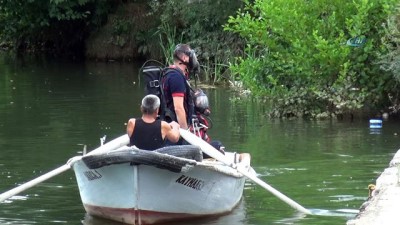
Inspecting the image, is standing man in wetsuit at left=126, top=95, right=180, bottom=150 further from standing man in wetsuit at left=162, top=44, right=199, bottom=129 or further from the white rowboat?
standing man in wetsuit at left=162, top=44, right=199, bottom=129

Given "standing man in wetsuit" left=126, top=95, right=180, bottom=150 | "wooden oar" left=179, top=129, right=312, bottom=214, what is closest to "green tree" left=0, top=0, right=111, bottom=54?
"wooden oar" left=179, top=129, right=312, bottom=214

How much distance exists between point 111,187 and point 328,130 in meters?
9.16

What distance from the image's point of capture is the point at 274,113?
22.1m

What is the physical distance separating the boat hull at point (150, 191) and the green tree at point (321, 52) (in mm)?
8655

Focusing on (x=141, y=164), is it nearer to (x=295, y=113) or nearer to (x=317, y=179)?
(x=317, y=179)

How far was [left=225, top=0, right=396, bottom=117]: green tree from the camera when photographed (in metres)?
20.5

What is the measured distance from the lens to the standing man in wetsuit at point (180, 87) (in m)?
12.6

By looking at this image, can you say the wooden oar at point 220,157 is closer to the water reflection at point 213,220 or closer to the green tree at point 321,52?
the water reflection at point 213,220

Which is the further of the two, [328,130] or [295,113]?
[295,113]

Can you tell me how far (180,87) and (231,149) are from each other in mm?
5288

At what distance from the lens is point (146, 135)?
1170 centimetres

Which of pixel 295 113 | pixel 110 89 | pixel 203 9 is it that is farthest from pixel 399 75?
pixel 203 9

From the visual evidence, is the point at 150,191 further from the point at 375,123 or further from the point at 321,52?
the point at 375,123

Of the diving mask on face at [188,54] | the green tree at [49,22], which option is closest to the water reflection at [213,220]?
the diving mask on face at [188,54]
